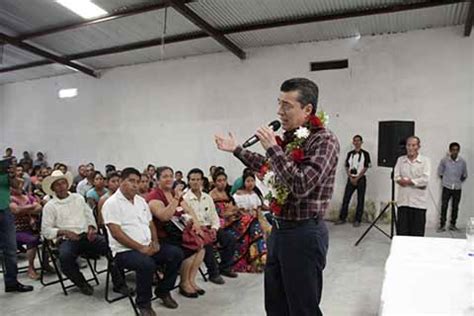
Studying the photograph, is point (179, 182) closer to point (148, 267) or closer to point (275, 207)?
point (148, 267)

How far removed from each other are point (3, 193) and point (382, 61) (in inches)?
235

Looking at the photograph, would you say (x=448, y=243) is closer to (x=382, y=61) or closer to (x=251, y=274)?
(x=251, y=274)

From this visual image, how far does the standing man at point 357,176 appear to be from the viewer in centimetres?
655

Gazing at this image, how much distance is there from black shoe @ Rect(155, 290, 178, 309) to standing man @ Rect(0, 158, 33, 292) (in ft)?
4.23

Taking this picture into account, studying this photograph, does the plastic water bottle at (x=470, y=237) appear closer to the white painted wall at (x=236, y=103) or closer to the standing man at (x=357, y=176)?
the standing man at (x=357, y=176)

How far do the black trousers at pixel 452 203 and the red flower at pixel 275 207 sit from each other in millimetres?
5517

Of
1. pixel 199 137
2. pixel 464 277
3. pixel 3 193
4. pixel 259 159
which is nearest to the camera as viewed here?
pixel 464 277

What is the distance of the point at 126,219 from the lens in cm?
304

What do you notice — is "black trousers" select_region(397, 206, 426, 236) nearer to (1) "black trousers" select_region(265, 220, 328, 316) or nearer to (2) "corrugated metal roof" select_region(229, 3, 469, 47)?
(1) "black trousers" select_region(265, 220, 328, 316)

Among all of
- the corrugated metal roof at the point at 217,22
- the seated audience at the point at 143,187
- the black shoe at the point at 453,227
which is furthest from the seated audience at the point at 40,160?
the black shoe at the point at 453,227

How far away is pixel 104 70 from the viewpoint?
9539 mm

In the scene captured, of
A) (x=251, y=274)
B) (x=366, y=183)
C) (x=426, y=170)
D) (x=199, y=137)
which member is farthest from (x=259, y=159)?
(x=199, y=137)

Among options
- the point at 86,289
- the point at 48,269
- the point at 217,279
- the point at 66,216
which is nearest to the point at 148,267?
the point at 86,289

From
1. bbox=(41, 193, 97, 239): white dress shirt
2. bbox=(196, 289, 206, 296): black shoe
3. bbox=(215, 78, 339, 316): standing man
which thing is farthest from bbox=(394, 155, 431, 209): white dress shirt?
bbox=(41, 193, 97, 239): white dress shirt
